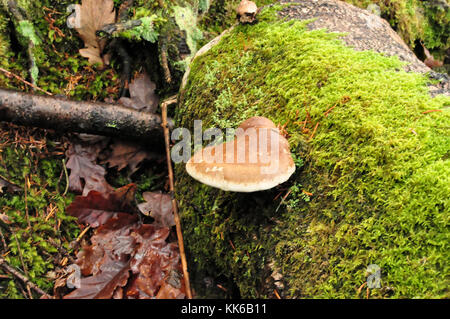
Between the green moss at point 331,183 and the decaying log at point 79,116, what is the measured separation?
86cm

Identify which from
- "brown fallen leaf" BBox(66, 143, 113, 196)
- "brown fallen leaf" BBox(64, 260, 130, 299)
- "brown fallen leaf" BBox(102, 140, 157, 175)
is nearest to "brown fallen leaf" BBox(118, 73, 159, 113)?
"brown fallen leaf" BBox(102, 140, 157, 175)

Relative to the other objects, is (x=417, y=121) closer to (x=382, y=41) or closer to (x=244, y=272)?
(x=382, y=41)

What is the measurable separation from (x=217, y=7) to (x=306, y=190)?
3189mm

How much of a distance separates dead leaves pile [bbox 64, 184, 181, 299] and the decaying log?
0.68 metres

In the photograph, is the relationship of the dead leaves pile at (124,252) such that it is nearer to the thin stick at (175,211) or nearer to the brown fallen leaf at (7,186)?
the thin stick at (175,211)

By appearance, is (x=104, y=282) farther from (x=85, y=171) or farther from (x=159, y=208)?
(x=85, y=171)

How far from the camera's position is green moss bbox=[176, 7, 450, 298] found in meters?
1.99

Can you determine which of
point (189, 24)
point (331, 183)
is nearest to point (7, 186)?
point (189, 24)

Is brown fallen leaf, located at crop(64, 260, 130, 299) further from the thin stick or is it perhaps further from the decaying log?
the decaying log

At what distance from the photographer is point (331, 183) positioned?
2.33 metres

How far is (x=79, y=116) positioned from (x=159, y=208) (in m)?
1.34

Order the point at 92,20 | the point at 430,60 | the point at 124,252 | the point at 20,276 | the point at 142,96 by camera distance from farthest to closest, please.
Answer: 1. the point at 430,60
2. the point at 142,96
3. the point at 92,20
4. the point at 124,252
5. the point at 20,276

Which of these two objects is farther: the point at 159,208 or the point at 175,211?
the point at 159,208
